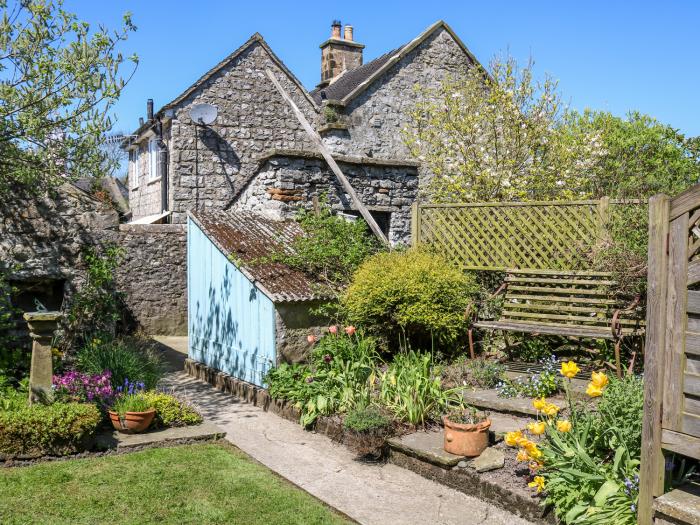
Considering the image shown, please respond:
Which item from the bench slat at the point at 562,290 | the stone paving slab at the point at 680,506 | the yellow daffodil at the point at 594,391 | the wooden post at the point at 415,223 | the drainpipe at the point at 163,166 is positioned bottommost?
the stone paving slab at the point at 680,506

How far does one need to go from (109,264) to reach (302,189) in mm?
3331

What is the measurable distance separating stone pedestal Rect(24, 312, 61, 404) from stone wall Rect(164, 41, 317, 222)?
37.3ft

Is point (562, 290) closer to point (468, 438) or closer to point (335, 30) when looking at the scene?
point (468, 438)

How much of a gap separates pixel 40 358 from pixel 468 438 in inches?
169

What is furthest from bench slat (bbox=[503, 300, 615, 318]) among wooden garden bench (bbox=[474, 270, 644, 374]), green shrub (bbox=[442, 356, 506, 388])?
green shrub (bbox=[442, 356, 506, 388])

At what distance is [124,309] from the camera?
14273mm

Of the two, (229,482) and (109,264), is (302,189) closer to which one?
(109,264)

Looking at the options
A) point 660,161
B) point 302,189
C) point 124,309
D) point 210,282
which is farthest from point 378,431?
point 660,161

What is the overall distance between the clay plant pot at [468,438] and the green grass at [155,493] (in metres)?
1.28

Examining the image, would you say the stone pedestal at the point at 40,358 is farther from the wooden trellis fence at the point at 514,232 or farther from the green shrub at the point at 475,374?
the wooden trellis fence at the point at 514,232

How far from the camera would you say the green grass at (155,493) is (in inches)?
200

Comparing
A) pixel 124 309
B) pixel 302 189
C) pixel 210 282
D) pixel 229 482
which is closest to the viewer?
pixel 229 482

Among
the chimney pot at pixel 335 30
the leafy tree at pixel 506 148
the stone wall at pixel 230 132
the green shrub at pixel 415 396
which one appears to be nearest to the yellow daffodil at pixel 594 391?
the green shrub at pixel 415 396

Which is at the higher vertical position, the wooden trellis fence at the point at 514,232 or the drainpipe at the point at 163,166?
the drainpipe at the point at 163,166
